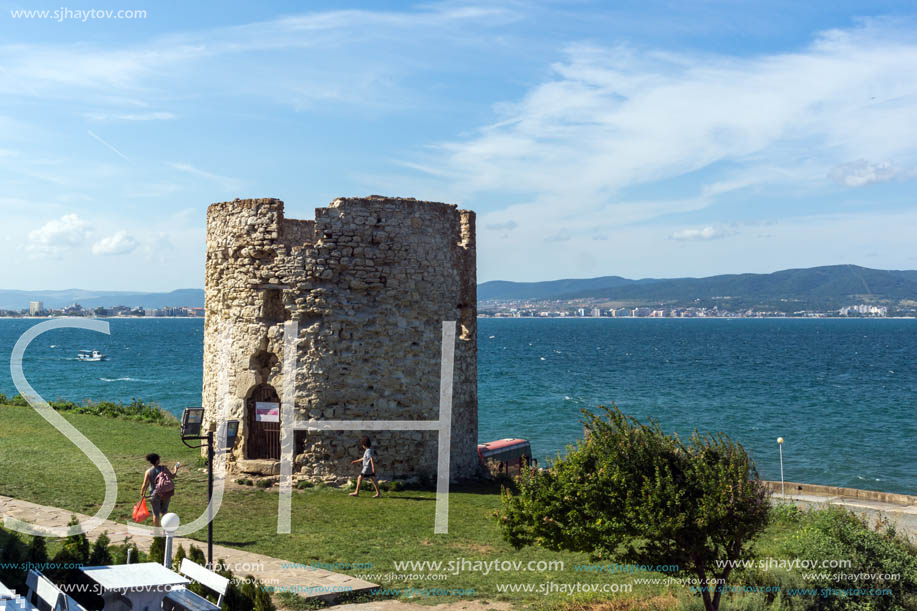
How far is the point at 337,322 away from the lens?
57.9ft

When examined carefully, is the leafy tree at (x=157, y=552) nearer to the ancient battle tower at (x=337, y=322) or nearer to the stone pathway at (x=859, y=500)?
the ancient battle tower at (x=337, y=322)

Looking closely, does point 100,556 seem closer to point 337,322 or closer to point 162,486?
point 162,486

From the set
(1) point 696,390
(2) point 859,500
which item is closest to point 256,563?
(2) point 859,500

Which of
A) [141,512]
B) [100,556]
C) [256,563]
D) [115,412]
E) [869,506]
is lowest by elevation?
[869,506]

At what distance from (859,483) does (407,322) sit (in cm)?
2252

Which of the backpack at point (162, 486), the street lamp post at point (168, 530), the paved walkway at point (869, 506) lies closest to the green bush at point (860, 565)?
the street lamp post at point (168, 530)

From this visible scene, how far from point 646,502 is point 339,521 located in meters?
7.10

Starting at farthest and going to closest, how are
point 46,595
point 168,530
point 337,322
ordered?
point 337,322, point 168,530, point 46,595

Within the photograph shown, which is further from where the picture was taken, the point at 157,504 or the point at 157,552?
the point at 157,504

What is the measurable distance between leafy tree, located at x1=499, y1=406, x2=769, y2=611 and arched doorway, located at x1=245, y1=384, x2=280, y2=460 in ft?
29.5

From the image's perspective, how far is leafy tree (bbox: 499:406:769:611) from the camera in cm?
937

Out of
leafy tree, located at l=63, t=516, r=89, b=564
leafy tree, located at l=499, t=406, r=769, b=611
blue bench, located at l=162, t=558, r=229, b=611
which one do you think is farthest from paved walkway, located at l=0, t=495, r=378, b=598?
leafy tree, located at l=499, t=406, r=769, b=611

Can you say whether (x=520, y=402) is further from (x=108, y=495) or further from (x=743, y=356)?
(x=743, y=356)

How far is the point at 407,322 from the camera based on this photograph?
18031mm
